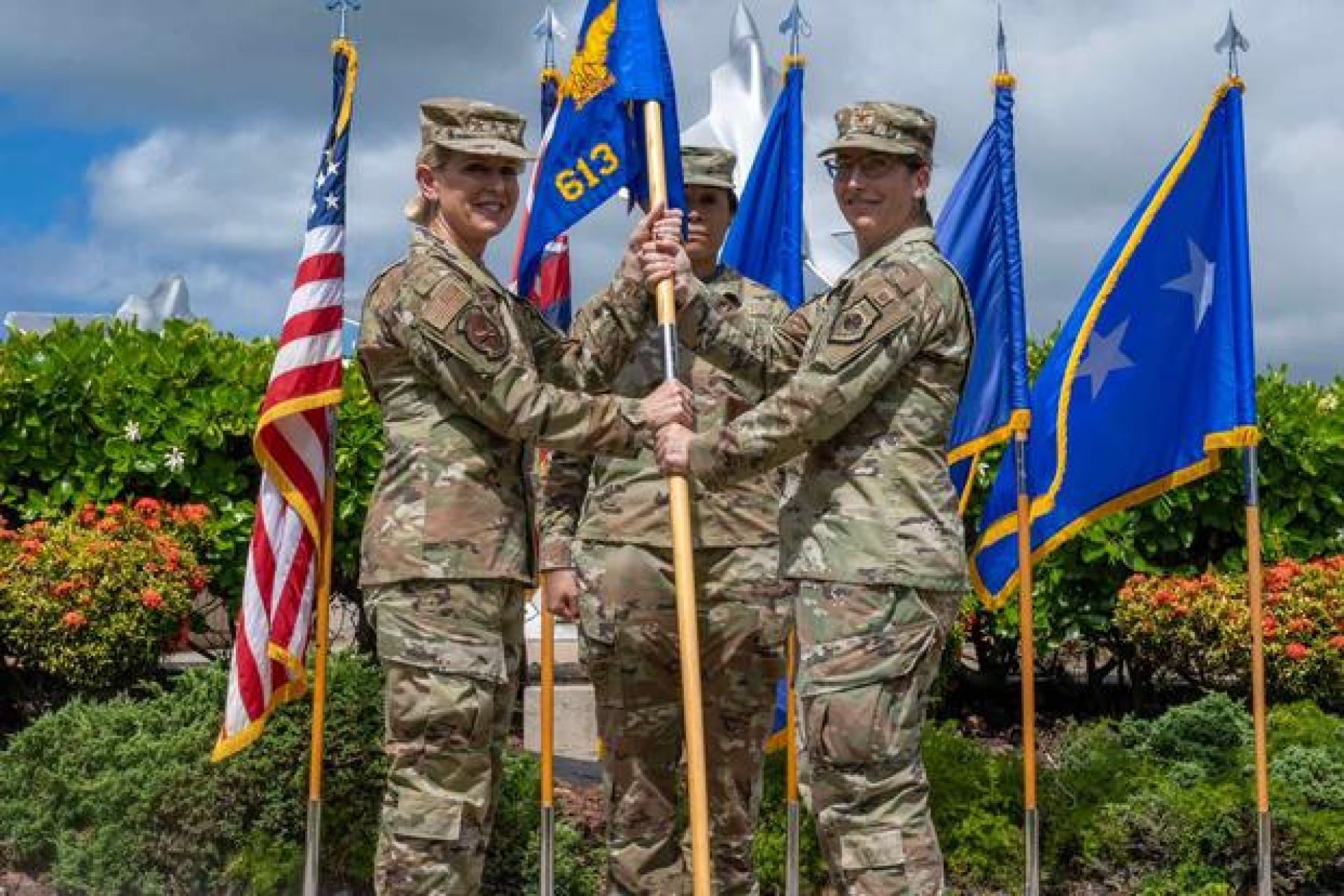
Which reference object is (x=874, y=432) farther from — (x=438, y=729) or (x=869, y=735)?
(x=438, y=729)

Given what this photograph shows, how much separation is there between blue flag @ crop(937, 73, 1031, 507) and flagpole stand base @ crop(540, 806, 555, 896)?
2.00 meters

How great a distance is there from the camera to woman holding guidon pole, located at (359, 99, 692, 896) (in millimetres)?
4645

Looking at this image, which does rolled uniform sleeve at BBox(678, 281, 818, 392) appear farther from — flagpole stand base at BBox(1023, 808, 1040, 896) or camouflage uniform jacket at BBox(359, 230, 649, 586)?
flagpole stand base at BBox(1023, 808, 1040, 896)

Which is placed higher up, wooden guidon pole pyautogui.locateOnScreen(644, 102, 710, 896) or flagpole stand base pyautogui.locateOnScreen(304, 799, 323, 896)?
wooden guidon pole pyautogui.locateOnScreen(644, 102, 710, 896)

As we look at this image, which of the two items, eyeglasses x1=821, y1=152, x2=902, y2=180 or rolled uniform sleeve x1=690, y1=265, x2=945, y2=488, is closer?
rolled uniform sleeve x1=690, y1=265, x2=945, y2=488

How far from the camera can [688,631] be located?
452cm

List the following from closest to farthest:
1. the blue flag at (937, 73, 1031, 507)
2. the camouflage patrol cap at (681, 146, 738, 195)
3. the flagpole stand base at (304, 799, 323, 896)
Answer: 1. the camouflage patrol cap at (681, 146, 738, 195)
2. the flagpole stand base at (304, 799, 323, 896)
3. the blue flag at (937, 73, 1031, 507)

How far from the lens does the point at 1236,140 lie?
21.6 ft

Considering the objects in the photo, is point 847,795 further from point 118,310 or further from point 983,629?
point 118,310

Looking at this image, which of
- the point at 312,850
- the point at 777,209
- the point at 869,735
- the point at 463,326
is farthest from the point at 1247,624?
the point at 463,326

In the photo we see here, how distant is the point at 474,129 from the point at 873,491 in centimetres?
154

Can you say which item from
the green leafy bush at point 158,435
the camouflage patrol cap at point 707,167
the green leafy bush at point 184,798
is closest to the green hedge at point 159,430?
the green leafy bush at point 158,435

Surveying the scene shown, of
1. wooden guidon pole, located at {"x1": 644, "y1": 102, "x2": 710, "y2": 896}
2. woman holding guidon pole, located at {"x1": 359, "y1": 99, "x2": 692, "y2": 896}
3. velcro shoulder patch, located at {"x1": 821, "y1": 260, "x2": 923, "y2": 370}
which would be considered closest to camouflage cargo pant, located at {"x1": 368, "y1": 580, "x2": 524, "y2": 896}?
woman holding guidon pole, located at {"x1": 359, "y1": 99, "x2": 692, "y2": 896}

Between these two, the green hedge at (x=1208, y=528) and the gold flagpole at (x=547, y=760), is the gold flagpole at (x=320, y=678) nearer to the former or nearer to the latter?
the gold flagpole at (x=547, y=760)
